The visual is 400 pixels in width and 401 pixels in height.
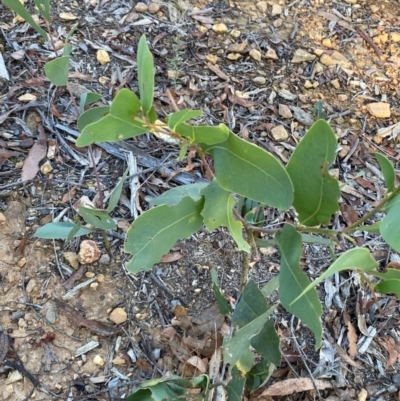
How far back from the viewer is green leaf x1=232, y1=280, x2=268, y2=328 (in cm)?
127

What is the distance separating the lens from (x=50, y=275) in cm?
174

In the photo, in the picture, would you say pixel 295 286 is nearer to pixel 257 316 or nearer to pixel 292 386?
pixel 257 316

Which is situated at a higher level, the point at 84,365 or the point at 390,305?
the point at 390,305

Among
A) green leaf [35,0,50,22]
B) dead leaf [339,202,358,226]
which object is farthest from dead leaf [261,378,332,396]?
green leaf [35,0,50,22]

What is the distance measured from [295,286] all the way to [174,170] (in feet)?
3.52

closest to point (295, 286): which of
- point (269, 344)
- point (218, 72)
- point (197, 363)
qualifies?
point (269, 344)

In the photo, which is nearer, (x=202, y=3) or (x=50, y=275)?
(x=50, y=275)

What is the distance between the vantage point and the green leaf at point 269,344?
130cm

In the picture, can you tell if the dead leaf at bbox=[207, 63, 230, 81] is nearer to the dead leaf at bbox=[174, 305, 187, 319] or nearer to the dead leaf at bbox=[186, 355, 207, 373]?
the dead leaf at bbox=[174, 305, 187, 319]

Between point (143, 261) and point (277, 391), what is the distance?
78 cm

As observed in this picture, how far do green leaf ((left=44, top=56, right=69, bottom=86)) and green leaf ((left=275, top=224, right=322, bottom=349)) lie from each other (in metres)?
0.75

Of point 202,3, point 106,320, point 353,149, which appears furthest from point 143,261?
point 202,3

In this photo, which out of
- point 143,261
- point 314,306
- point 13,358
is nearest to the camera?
point 314,306

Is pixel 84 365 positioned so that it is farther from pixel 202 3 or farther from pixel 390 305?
pixel 202 3
